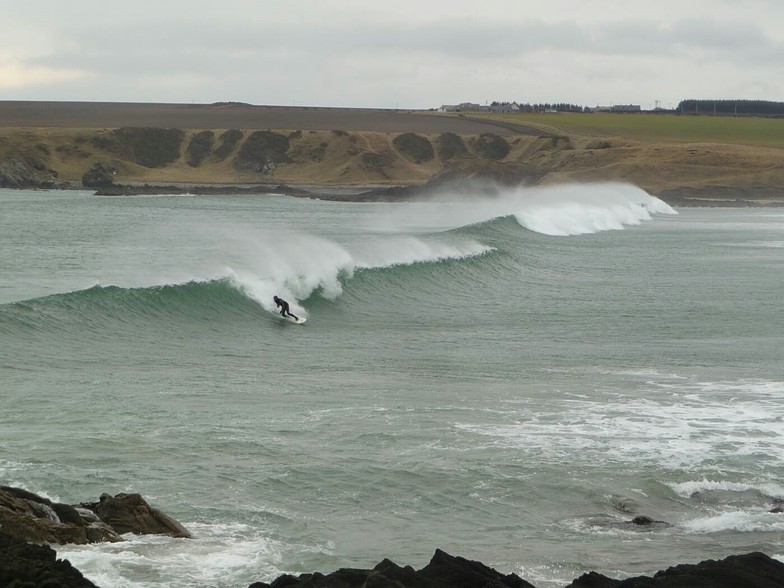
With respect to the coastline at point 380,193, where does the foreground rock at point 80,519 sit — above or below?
above

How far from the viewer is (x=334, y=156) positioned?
131125 mm

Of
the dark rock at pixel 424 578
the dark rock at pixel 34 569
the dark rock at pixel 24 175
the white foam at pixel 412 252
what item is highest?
the dark rock at pixel 34 569

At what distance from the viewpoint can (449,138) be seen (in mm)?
141000

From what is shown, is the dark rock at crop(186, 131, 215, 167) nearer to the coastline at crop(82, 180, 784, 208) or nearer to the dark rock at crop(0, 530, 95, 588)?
the coastline at crop(82, 180, 784, 208)

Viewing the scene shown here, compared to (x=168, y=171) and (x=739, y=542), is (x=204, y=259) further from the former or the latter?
(x=168, y=171)

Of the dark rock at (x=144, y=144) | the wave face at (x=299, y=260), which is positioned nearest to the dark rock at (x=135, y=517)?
the wave face at (x=299, y=260)

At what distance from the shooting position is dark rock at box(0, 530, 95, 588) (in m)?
7.62

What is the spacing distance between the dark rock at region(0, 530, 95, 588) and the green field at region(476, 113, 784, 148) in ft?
Answer: 438

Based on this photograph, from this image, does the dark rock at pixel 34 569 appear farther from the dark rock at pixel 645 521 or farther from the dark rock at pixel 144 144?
the dark rock at pixel 144 144

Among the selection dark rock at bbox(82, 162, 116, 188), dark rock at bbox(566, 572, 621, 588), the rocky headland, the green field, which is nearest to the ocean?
dark rock at bbox(566, 572, 621, 588)

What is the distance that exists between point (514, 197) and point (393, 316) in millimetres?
64250

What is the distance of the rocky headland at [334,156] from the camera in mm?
106938

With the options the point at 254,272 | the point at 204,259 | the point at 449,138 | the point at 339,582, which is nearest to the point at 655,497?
the point at 339,582

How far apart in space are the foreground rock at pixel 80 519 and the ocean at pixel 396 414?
0.23m
